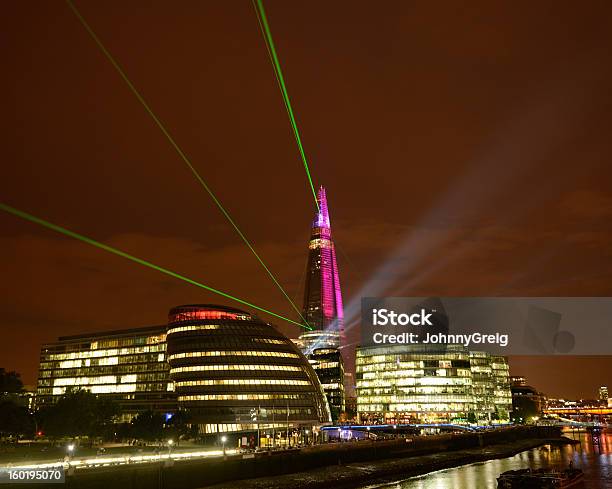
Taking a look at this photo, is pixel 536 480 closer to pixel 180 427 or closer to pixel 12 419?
pixel 180 427

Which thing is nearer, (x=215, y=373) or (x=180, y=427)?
(x=180, y=427)

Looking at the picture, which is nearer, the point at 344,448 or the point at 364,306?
the point at 344,448

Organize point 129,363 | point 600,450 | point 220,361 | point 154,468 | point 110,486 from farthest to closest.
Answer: point 129,363, point 220,361, point 600,450, point 154,468, point 110,486

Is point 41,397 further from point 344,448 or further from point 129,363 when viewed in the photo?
point 344,448

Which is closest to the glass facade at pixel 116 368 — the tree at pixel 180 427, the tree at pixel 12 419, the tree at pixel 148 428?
the tree at pixel 180 427

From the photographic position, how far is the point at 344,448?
8969 cm

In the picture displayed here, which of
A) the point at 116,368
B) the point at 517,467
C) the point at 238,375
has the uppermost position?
the point at 116,368

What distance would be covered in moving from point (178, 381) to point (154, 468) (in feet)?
281

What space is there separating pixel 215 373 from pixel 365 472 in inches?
2516

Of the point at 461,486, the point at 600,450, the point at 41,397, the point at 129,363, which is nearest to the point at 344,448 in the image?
the point at 461,486

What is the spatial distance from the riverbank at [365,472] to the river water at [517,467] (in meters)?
2.91

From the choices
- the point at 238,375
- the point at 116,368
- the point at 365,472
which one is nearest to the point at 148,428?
the point at 238,375

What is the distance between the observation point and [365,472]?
259 feet

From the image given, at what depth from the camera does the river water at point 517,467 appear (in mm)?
70250
